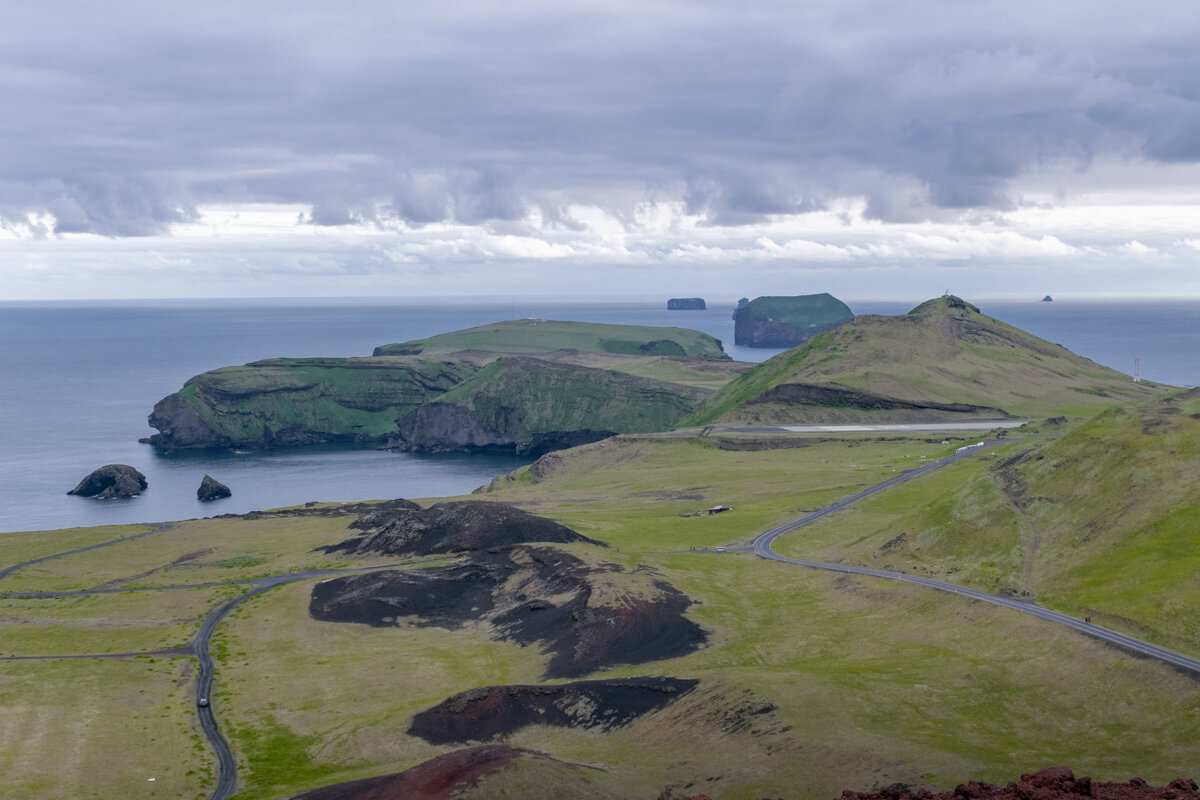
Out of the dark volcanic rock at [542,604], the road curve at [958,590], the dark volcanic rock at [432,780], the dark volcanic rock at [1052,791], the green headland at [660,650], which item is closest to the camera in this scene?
the dark volcanic rock at [1052,791]

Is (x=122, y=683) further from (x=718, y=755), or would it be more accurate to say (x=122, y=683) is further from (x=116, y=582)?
(x=718, y=755)

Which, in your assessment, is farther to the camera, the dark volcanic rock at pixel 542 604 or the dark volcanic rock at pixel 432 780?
the dark volcanic rock at pixel 542 604

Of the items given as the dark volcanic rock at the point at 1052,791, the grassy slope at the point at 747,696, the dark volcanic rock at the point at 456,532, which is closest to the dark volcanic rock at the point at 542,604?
the grassy slope at the point at 747,696

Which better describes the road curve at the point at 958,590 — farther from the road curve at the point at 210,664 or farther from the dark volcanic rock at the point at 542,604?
the road curve at the point at 210,664

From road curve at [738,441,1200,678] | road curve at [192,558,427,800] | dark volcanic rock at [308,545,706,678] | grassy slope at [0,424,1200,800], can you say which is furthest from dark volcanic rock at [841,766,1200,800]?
road curve at [192,558,427,800]

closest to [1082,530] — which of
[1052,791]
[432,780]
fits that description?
[1052,791]

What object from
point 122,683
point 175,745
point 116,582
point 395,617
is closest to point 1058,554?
point 395,617

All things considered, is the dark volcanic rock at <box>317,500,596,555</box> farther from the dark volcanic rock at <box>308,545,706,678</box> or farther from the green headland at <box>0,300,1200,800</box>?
the dark volcanic rock at <box>308,545,706,678</box>
